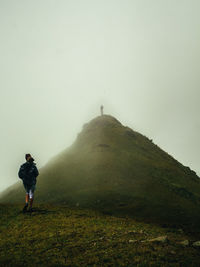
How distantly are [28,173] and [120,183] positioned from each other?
34112 mm

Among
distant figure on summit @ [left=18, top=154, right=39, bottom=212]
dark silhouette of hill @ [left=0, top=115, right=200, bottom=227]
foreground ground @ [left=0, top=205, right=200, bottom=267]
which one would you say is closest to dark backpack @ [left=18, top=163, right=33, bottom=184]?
distant figure on summit @ [left=18, top=154, right=39, bottom=212]

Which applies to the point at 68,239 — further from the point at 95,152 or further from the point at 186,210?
the point at 95,152

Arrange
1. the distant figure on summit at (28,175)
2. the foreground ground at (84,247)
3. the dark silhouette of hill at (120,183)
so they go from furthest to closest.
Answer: the dark silhouette of hill at (120,183), the distant figure on summit at (28,175), the foreground ground at (84,247)

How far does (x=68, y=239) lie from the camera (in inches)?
573

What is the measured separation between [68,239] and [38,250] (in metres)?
2.15

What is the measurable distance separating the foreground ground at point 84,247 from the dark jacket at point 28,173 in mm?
3697

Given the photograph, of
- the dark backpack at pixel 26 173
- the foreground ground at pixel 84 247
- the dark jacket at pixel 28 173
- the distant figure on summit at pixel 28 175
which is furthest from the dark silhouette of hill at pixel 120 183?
the foreground ground at pixel 84 247

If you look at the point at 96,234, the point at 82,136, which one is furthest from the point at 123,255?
the point at 82,136

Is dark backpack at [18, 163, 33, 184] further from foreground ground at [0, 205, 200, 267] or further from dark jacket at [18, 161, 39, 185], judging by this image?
foreground ground at [0, 205, 200, 267]

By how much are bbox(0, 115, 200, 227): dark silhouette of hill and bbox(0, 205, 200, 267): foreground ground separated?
1977cm

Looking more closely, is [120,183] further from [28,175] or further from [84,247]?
[84,247]

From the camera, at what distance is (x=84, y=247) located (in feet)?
43.4

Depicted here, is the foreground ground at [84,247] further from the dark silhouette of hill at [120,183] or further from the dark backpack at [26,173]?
the dark silhouette of hill at [120,183]

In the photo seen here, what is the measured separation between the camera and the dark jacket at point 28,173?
830 inches
